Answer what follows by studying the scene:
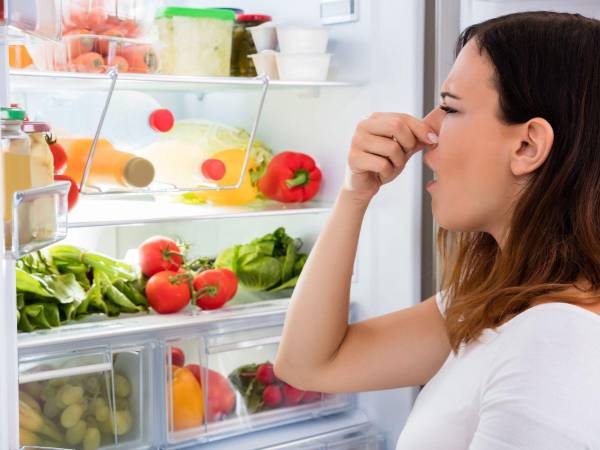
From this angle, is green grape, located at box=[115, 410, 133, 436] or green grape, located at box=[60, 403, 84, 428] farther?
green grape, located at box=[115, 410, 133, 436]

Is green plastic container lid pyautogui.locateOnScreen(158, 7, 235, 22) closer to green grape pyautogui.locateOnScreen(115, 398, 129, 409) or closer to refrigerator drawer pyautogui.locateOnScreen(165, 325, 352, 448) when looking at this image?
refrigerator drawer pyautogui.locateOnScreen(165, 325, 352, 448)

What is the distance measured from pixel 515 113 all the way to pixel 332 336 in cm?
52

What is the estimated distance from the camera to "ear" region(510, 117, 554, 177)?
45.4 inches

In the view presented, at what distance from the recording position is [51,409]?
1.93 metres

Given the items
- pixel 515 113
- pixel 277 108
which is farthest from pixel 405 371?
pixel 277 108

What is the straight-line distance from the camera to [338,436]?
225 centimetres

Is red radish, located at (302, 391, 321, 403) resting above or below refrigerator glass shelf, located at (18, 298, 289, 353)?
below

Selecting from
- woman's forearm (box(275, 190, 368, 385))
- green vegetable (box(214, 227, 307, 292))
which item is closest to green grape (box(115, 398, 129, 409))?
green vegetable (box(214, 227, 307, 292))

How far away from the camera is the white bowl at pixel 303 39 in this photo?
227 centimetres

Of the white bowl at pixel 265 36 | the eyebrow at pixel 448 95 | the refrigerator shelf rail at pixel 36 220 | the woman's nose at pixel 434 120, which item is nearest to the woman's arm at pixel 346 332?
the woman's nose at pixel 434 120

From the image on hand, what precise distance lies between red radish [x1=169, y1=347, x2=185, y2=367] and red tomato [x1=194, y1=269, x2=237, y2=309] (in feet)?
0.41

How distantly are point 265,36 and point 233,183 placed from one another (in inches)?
15.4

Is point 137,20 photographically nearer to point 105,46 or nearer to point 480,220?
point 105,46

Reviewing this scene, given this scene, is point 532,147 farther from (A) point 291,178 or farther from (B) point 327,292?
(A) point 291,178
